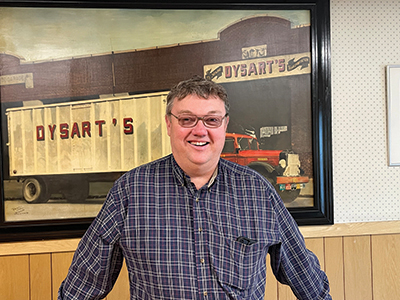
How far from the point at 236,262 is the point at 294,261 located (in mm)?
253

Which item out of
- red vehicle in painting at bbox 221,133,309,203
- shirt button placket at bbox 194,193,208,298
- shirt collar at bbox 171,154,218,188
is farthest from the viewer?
red vehicle in painting at bbox 221,133,309,203

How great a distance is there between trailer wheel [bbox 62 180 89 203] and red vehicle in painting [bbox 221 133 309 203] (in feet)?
2.46

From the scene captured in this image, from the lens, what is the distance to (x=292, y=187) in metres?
2.11

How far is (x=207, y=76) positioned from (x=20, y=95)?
98 cm

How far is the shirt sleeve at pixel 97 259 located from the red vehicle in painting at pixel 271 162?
857mm

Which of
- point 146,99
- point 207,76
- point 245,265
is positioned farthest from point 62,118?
point 245,265

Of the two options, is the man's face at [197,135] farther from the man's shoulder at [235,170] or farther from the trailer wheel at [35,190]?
the trailer wheel at [35,190]

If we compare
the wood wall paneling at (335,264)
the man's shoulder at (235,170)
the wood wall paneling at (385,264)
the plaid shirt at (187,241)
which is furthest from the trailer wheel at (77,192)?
the wood wall paneling at (385,264)

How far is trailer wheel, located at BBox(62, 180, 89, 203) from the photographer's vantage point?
77.5 inches

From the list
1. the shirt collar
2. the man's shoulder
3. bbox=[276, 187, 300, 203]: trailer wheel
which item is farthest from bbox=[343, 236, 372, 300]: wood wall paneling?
the shirt collar

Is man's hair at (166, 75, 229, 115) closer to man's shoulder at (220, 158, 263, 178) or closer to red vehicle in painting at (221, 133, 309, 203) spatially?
man's shoulder at (220, 158, 263, 178)

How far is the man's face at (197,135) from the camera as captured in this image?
4.21 feet
